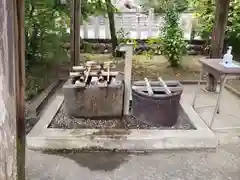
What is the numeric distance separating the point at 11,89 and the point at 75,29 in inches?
132

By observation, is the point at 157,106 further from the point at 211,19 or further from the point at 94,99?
the point at 211,19

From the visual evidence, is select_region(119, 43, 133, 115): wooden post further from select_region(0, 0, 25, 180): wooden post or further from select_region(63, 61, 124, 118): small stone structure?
select_region(0, 0, 25, 180): wooden post

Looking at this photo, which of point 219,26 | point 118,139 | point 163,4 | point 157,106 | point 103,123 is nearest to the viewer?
point 118,139

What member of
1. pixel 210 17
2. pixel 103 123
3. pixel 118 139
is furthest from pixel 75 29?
pixel 210 17

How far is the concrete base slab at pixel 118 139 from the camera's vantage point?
2.58 m

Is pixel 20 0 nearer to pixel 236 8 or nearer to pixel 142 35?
pixel 236 8

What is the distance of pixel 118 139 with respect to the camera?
262 centimetres

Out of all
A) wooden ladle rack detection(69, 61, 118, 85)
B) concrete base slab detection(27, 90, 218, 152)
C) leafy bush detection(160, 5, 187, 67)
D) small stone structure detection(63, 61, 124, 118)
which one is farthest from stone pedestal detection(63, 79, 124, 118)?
leafy bush detection(160, 5, 187, 67)

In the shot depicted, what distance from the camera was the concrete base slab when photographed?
258 centimetres

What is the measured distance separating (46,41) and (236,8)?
12.3ft

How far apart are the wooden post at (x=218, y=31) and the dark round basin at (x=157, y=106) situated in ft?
4.71

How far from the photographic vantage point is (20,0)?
3.59 ft

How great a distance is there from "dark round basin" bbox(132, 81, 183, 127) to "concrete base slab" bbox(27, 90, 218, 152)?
0.19m

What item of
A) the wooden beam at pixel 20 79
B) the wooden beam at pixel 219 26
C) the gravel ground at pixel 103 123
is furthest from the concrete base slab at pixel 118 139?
the wooden beam at pixel 219 26
